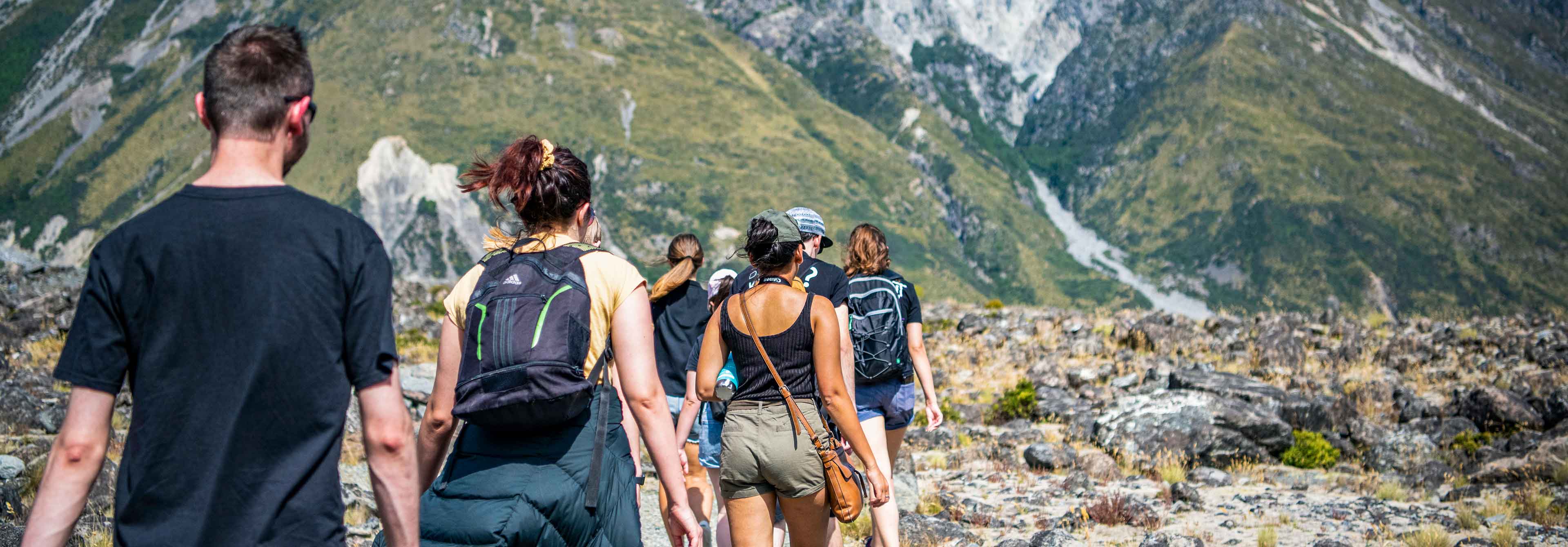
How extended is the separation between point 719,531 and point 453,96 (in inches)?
5821

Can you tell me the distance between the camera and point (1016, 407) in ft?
44.1

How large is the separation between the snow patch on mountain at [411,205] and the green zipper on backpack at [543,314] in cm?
13382

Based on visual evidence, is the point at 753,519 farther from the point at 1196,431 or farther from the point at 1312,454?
the point at 1312,454

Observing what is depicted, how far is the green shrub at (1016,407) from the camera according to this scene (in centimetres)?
1343

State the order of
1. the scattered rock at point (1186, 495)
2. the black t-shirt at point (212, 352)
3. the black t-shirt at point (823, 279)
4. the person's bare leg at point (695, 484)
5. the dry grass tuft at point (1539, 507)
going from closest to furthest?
the black t-shirt at point (212, 352)
the black t-shirt at point (823, 279)
the person's bare leg at point (695, 484)
the dry grass tuft at point (1539, 507)
the scattered rock at point (1186, 495)

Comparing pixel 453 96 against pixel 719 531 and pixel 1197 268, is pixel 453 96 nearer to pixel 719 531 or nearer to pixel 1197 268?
pixel 1197 268

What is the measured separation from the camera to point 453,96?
142125mm

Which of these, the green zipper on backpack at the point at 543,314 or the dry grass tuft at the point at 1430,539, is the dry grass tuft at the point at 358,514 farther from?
the dry grass tuft at the point at 1430,539

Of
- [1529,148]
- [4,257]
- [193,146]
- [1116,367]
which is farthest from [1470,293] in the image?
[193,146]

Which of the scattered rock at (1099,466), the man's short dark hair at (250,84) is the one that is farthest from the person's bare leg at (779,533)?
the scattered rock at (1099,466)

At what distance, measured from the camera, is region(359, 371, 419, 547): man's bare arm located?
2445mm

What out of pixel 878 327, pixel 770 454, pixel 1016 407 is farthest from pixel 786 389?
pixel 1016 407

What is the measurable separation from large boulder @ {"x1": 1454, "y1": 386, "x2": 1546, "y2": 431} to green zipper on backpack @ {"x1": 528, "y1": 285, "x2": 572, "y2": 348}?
12.6 m

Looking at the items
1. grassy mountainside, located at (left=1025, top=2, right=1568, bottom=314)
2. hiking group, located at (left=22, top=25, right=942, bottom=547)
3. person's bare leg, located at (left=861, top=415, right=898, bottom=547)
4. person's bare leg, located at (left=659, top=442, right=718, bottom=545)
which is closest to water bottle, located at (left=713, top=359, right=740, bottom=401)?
hiking group, located at (left=22, top=25, right=942, bottom=547)
